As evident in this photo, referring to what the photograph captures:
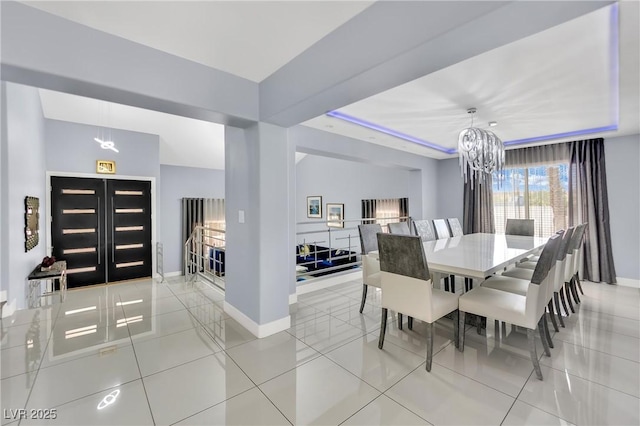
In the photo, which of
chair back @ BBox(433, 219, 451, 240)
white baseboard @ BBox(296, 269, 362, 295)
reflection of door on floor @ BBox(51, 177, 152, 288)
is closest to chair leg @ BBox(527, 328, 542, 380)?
chair back @ BBox(433, 219, 451, 240)

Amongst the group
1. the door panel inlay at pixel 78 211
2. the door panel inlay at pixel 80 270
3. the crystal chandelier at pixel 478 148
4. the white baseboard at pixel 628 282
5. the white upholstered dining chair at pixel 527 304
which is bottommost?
the white baseboard at pixel 628 282

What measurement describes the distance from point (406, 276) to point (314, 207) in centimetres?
669

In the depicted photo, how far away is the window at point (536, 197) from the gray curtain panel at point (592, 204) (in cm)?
17

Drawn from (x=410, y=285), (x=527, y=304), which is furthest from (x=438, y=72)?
(x=527, y=304)

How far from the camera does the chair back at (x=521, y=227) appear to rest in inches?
181

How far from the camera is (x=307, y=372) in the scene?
215 cm

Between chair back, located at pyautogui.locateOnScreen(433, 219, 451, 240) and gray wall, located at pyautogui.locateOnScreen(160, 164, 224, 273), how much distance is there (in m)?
5.53

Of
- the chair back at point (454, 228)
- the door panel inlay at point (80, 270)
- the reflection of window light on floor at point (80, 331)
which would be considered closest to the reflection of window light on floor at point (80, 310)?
the reflection of window light on floor at point (80, 331)

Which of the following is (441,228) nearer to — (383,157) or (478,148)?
(383,157)

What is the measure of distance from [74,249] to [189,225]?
7.39 feet

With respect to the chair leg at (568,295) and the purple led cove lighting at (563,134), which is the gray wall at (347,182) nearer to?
the purple led cove lighting at (563,134)

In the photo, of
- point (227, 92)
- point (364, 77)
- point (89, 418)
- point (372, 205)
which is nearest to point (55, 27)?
point (227, 92)

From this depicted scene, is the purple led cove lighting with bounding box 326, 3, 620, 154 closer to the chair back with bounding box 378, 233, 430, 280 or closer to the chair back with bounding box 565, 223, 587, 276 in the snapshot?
the chair back with bounding box 565, 223, 587, 276

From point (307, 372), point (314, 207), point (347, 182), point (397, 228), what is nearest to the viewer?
point (307, 372)
